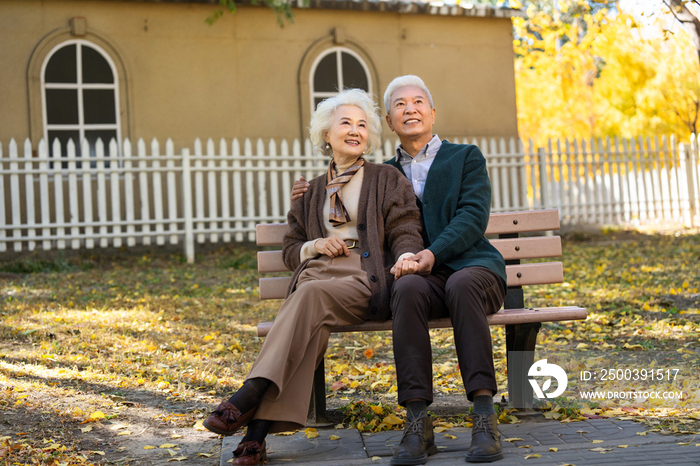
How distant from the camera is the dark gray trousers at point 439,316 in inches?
106

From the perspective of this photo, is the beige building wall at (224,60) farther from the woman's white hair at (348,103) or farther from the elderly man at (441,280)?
the elderly man at (441,280)

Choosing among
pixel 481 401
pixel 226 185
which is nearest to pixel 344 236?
pixel 481 401

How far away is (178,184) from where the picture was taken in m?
10.3

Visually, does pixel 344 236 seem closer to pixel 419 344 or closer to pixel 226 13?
pixel 419 344

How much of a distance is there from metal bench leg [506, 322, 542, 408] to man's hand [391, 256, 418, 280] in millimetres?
682

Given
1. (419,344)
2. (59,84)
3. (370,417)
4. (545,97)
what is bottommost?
(370,417)

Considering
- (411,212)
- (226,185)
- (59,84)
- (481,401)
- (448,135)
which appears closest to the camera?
(481,401)

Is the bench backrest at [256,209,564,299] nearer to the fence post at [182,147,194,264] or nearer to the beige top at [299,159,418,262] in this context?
the beige top at [299,159,418,262]

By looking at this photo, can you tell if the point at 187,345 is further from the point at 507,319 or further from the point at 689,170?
the point at 689,170

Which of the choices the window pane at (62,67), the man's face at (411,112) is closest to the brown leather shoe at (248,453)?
the man's face at (411,112)

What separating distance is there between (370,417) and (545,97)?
74.2ft

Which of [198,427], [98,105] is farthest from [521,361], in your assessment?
[98,105]

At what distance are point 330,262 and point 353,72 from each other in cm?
948

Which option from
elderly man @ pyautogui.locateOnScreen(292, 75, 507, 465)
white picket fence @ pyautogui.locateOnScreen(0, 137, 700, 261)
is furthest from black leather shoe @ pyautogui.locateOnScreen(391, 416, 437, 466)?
white picket fence @ pyautogui.locateOnScreen(0, 137, 700, 261)
